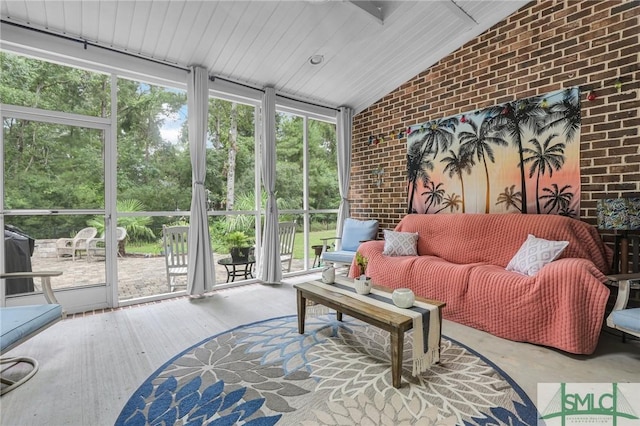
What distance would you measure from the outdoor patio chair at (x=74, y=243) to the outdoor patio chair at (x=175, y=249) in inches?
27.7

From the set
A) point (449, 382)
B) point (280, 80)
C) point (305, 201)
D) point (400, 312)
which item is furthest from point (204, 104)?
point (449, 382)

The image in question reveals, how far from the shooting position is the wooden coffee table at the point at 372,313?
186 cm

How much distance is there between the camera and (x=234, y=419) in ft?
5.28

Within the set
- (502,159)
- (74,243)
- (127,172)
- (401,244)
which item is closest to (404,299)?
(401,244)

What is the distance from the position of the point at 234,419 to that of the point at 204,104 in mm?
3297

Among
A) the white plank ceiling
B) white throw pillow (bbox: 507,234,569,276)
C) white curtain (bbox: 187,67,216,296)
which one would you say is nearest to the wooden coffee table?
white throw pillow (bbox: 507,234,569,276)

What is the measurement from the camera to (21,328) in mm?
1843

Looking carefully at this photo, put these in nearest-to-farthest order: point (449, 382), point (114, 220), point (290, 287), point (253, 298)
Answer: point (449, 382) < point (114, 220) < point (253, 298) < point (290, 287)

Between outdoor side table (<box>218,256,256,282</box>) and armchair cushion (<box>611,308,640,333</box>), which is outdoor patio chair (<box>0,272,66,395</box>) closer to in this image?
outdoor side table (<box>218,256,256,282</box>)

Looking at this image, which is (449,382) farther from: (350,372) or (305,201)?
(305,201)

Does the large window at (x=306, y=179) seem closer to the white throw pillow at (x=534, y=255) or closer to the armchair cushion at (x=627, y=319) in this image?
the white throw pillow at (x=534, y=255)

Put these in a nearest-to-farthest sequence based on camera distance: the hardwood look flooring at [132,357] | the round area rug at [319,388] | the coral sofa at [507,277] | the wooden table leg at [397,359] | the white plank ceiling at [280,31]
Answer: the round area rug at [319,388] < the hardwood look flooring at [132,357] < the wooden table leg at [397,359] < the coral sofa at [507,277] < the white plank ceiling at [280,31]

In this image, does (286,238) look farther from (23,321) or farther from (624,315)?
(624,315)

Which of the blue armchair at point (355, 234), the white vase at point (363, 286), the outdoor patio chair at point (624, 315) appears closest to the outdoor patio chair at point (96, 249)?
the blue armchair at point (355, 234)
